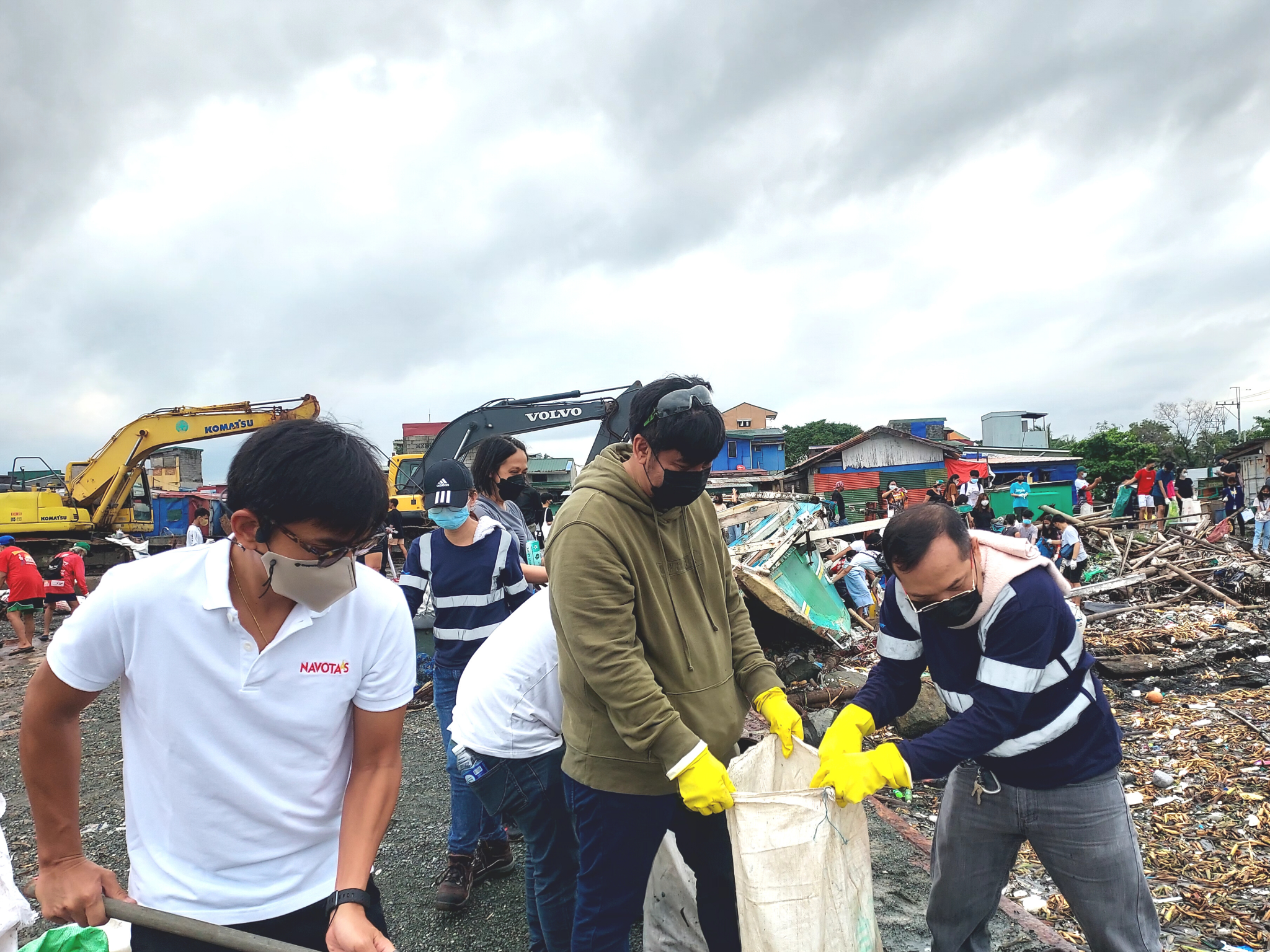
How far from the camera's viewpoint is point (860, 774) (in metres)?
1.69

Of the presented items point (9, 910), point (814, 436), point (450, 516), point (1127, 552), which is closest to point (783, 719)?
point (9, 910)

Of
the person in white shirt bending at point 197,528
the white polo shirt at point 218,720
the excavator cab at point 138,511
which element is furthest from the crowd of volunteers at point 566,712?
the excavator cab at point 138,511

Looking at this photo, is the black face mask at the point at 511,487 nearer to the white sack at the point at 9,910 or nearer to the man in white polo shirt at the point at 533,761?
the man in white polo shirt at the point at 533,761

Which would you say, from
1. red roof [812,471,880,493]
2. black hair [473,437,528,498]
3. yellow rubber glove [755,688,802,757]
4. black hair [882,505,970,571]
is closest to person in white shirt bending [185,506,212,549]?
black hair [473,437,528,498]

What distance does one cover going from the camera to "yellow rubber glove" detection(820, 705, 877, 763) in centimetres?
184

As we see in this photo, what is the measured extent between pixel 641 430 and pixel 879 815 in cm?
269

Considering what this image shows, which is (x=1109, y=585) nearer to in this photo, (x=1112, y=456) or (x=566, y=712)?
(x=566, y=712)

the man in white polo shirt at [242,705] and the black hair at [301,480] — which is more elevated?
the black hair at [301,480]

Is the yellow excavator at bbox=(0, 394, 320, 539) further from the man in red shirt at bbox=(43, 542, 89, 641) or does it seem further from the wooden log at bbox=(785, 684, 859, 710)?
the wooden log at bbox=(785, 684, 859, 710)

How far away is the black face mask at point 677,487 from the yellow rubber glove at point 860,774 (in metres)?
0.77

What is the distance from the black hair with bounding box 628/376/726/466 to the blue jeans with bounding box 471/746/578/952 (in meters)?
1.02

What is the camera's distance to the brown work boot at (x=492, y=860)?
2.91 metres

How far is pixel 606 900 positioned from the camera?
1748 millimetres

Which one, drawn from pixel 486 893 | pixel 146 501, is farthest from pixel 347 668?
pixel 146 501
